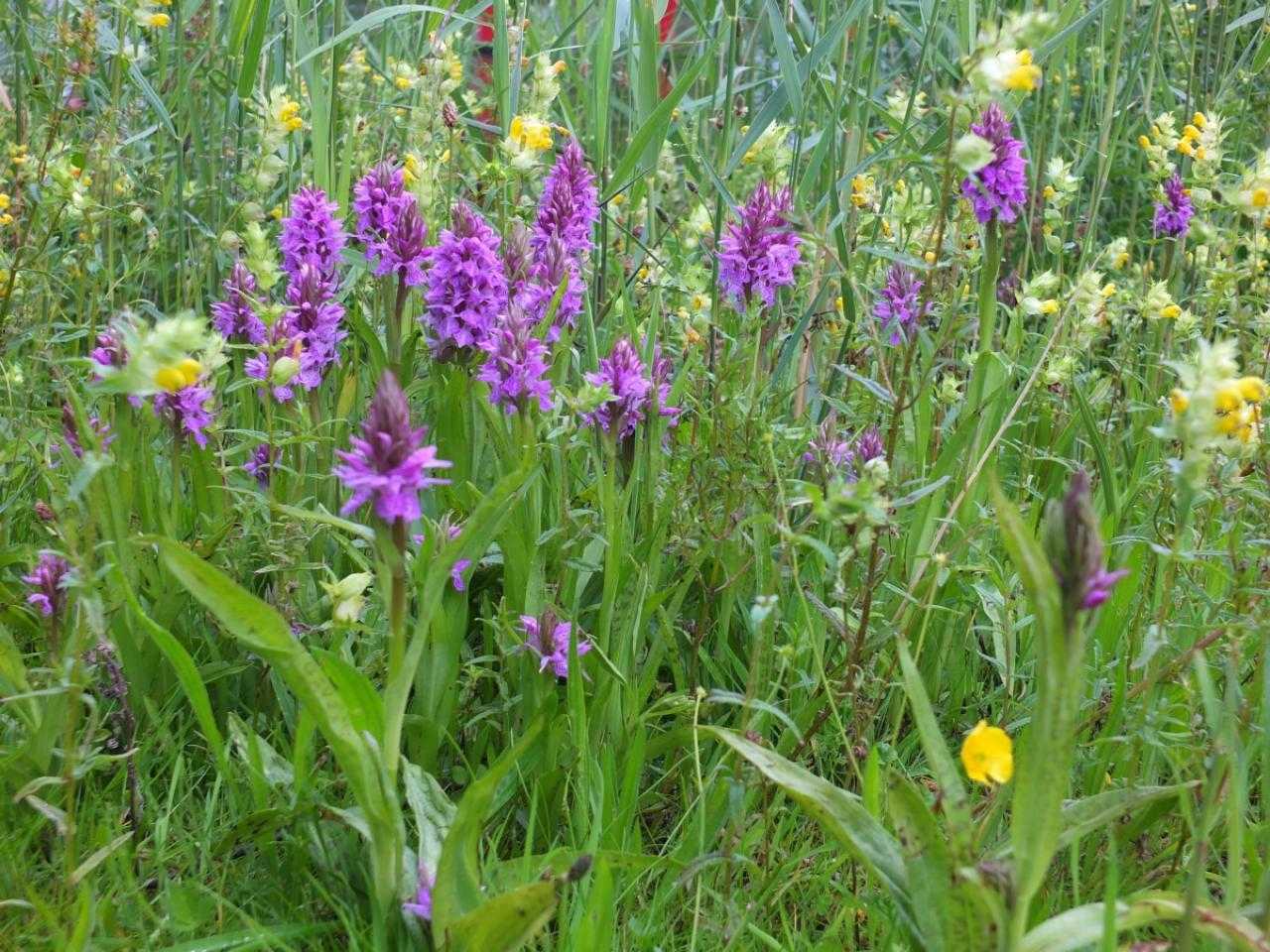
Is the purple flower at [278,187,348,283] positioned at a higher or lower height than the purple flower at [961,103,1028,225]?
lower

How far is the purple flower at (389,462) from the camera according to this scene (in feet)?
3.48

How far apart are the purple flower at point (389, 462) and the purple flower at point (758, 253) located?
99cm

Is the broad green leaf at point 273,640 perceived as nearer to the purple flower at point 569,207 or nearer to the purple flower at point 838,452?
the purple flower at point 838,452

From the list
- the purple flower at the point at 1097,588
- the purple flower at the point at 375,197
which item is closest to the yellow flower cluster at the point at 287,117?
the purple flower at the point at 375,197

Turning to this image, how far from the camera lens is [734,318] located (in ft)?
7.13

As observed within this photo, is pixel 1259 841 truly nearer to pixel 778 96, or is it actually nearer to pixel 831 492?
pixel 831 492

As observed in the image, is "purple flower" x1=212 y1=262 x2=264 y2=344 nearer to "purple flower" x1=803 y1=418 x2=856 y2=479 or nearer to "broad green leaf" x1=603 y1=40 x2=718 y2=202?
"broad green leaf" x1=603 y1=40 x2=718 y2=202

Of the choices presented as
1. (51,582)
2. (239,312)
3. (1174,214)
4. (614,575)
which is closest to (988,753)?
(614,575)

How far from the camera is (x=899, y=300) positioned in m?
2.22

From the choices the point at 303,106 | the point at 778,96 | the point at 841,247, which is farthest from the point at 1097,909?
the point at 303,106

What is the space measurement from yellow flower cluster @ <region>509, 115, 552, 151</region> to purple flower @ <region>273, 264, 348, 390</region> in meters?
0.40

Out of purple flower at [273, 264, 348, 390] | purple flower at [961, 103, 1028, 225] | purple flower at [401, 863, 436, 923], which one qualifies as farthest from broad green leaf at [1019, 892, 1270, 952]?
purple flower at [273, 264, 348, 390]

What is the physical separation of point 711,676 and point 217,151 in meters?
2.00

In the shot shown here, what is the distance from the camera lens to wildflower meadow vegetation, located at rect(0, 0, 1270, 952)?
45.9 inches
